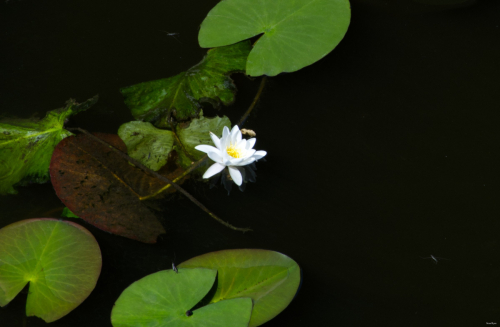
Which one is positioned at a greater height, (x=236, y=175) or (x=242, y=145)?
(x=242, y=145)

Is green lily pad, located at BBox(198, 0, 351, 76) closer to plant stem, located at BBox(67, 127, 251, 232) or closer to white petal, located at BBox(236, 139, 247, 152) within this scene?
white petal, located at BBox(236, 139, 247, 152)

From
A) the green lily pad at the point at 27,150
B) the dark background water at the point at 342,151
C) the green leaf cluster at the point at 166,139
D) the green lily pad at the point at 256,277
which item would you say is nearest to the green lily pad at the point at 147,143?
the green leaf cluster at the point at 166,139

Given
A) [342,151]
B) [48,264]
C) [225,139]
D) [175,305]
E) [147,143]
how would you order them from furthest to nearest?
[342,151]
[147,143]
[225,139]
[48,264]
[175,305]

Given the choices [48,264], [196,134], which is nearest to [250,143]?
[196,134]

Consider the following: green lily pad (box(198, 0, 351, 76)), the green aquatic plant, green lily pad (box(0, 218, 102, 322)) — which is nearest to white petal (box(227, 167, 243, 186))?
the green aquatic plant

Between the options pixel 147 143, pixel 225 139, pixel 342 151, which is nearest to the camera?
pixel 225 139

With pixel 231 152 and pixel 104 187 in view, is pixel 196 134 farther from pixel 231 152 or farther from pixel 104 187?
pixel 104 187

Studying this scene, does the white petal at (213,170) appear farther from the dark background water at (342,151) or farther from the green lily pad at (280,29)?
the green lily pad at (280,29)
